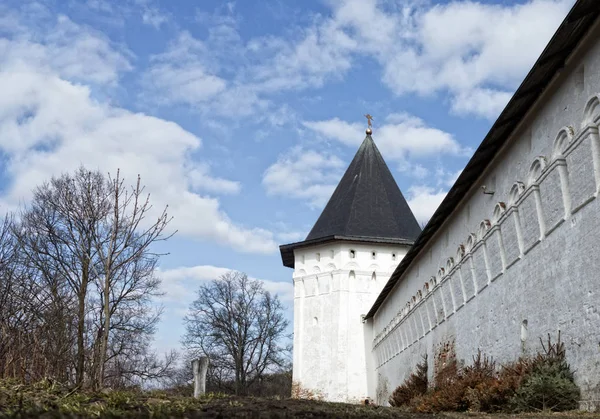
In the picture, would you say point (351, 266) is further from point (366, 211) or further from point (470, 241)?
point (470, 241)

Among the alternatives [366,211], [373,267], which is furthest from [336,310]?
[366,211]

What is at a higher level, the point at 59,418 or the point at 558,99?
the point at 558,99

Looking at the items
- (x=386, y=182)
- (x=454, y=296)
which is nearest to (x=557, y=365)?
(x=454, y=296)

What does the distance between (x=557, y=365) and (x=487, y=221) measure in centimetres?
460

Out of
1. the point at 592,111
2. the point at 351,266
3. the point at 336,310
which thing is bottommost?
the point at 592,111

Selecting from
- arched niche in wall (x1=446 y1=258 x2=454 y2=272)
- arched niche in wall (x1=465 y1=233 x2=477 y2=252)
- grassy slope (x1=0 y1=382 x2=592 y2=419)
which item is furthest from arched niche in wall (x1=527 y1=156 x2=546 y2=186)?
arched niche in wall (x1=446 y1=258 x2=454 y2=272)

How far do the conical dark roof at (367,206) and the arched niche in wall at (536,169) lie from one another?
23.1 meters

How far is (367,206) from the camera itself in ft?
121

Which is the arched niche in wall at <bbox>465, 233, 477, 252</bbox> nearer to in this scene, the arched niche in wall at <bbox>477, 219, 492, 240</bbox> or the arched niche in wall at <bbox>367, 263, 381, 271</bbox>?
the arched niche in wall at <bbox>477, 219, 492, 240</bbox>

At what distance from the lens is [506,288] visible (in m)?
13.2

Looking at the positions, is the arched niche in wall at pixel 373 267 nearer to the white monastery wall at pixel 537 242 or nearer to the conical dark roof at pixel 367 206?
the conical dark roof at pixel 367 206

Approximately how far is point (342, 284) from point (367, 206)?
16.4ft

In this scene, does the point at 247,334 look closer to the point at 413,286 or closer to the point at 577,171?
the point at 413,286

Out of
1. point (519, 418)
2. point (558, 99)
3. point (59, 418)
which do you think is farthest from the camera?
point (558, 99)
